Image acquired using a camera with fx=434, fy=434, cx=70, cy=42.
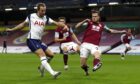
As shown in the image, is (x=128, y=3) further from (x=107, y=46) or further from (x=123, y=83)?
(x=123, y=83)

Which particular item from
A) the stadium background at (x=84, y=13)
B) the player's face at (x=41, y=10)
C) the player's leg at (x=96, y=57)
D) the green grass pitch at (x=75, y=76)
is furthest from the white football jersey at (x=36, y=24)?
the stadium background at (x=84, y=13)

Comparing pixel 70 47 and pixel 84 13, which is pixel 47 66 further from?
pixel 84 13

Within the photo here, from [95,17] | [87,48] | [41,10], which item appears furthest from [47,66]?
[95,17]

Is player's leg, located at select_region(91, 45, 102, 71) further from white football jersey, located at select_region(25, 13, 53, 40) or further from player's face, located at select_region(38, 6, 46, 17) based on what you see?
player's face, located at select_region(38, 6, 46, 17)

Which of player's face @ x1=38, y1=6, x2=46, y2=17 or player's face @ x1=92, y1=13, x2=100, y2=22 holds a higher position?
player's face @ x1=38, y1=6, x2=46, y2=17

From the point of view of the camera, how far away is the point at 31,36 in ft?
48.8

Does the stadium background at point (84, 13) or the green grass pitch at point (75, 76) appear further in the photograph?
the stadium background at point (84, 13)

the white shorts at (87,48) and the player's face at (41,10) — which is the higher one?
the player's face at (41,10)

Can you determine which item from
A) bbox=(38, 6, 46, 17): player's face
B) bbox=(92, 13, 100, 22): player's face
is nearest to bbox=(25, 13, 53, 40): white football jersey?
bbox=(38, 6, 46, 17): player's face

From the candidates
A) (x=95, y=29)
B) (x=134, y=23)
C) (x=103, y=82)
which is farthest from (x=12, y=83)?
(x=134, y=23)

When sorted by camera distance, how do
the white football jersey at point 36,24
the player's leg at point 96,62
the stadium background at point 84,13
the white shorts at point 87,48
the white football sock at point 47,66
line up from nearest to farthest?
the white football sock at point 47,66 < the white football jersey at point 36,24 < the player's leg at point 96,62 < the white shorts at point 87,48 < the stadium background at point 84,13

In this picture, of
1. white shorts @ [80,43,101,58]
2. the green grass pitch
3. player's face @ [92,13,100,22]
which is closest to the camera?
the green grass pitch

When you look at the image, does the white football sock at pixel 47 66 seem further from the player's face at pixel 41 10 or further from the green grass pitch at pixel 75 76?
the player's face at pixel 41 10

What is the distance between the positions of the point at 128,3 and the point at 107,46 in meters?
5.64
